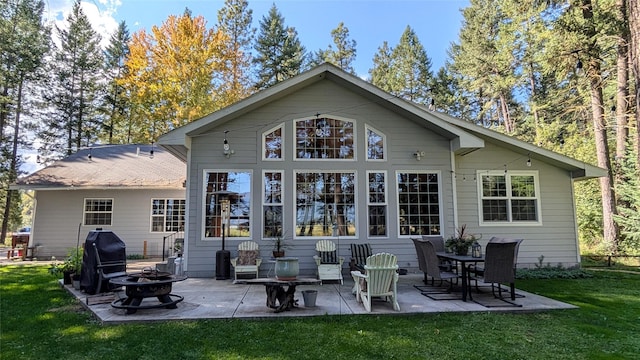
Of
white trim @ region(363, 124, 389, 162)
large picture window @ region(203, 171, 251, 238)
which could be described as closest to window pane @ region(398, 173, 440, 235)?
white trim @ region(363, 124, 389, 162)

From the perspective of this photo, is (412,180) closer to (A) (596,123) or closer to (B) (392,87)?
(A) (596,123)

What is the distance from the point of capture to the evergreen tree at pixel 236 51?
59.1 ft

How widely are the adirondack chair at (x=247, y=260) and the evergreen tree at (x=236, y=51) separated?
1153cm

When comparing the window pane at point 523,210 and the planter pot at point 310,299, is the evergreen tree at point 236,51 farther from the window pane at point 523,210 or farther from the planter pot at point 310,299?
the planter pot at point 310,299

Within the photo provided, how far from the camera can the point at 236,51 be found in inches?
741

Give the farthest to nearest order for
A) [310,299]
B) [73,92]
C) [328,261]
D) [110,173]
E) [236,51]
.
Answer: [73,92], [236,51], [110,173], [328,261], [310,299]

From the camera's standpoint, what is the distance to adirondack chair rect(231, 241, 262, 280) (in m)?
7.58

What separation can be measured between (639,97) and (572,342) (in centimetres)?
311

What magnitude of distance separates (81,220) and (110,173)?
1849 mm

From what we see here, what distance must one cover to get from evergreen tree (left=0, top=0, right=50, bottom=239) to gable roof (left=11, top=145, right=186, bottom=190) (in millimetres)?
8390

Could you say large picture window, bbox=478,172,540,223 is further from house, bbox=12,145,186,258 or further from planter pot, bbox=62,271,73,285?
planter pot, bbox=62,271,73,285

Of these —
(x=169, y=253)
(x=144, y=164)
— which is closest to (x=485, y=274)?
(x=169, y=253)

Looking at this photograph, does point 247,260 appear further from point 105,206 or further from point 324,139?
point 105,206

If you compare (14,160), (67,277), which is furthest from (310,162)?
(14,160)
